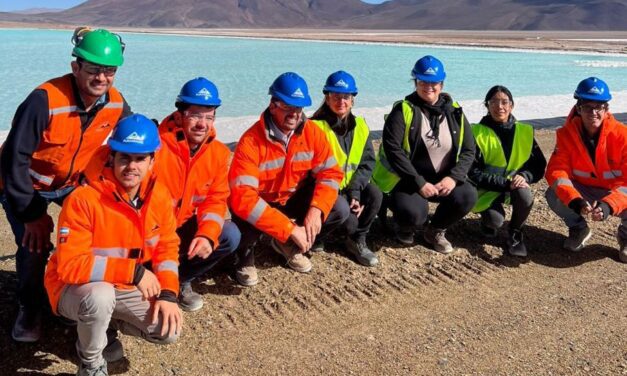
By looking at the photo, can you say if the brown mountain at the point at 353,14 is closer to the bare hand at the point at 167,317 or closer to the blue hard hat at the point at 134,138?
the blue hard hat at the point at 134,138

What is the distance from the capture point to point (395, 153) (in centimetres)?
423

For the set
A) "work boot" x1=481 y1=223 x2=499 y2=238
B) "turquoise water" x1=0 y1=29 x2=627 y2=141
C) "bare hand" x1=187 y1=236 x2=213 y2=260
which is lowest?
"turquoise water" x1=0 y1=29 x2=627 y2=141

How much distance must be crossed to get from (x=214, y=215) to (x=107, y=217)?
0.74 m

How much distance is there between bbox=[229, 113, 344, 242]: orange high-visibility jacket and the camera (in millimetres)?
3439

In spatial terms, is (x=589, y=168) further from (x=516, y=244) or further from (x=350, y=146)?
(x=350, y=146)

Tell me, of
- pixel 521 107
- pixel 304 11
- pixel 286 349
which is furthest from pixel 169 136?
pixel 304 11

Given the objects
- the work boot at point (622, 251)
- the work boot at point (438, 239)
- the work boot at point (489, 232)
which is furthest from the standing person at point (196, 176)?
the work boot at point (622, 251)

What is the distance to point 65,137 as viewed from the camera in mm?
2934

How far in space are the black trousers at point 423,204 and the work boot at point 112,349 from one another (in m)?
2.22

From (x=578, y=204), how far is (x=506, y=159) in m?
0.63

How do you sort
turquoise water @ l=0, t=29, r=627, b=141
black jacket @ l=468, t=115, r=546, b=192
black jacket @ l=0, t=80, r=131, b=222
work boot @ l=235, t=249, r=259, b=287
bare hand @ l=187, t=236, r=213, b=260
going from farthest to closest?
turquoise water @ l=0, t=29, r=627, b=141 < black jacket @ l=468, t=115, r=546, b=192 < work boot @ l=235, t=249, r=259, b=287 < bare hand @ l=187, t=236, r=213, b=260 < black jacket @ l=0, t=80, r=131, b=222

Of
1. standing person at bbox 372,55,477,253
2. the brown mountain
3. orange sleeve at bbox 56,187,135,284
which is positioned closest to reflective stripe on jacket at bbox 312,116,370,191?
standing person at bbox 372,55,477,253

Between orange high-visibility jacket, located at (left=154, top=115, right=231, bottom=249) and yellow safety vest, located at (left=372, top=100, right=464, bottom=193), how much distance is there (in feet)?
4.96

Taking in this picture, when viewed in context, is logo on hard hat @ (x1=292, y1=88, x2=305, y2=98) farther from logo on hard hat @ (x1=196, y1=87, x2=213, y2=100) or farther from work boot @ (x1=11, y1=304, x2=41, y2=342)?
work boot @ (x1=11, y1=304, x2=41, y2=342)
